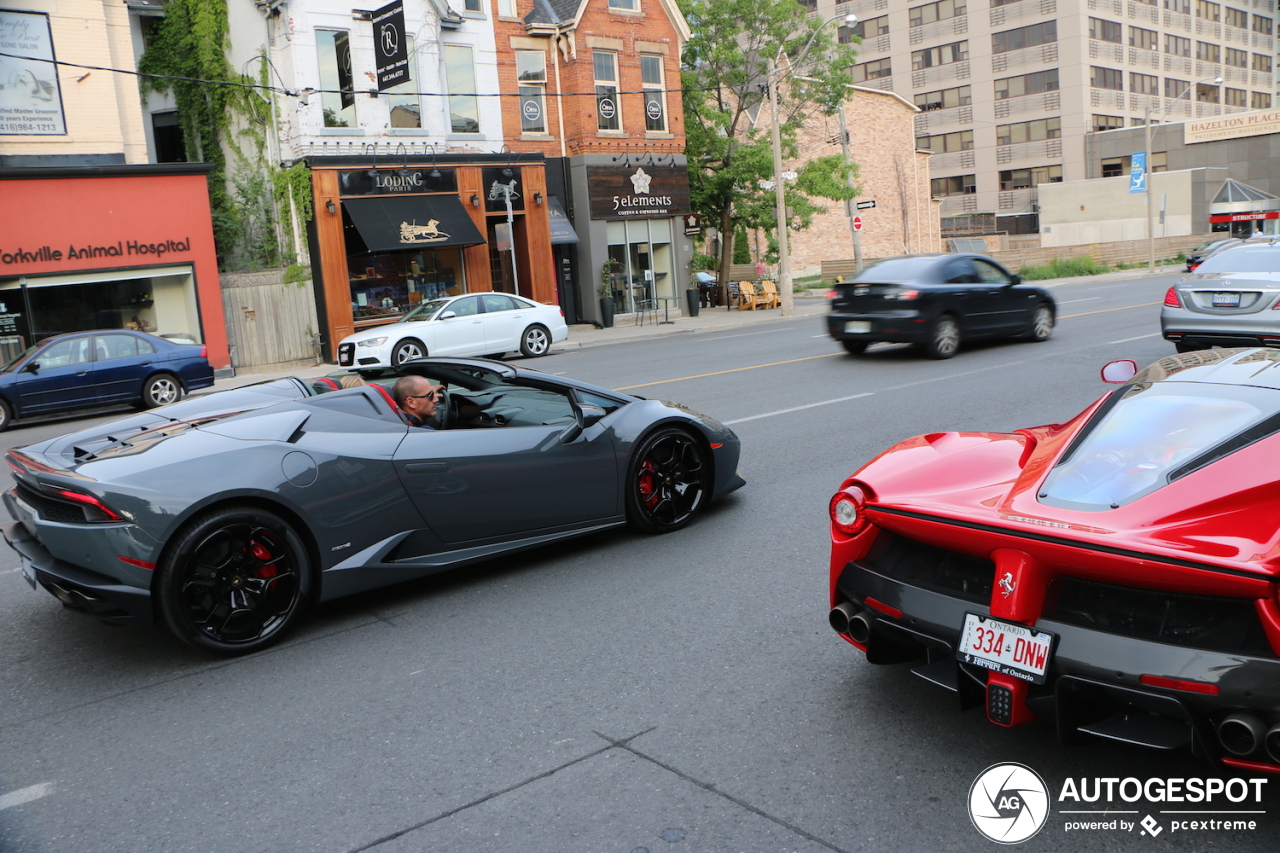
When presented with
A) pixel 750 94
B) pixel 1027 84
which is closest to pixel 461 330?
pixel 750 94

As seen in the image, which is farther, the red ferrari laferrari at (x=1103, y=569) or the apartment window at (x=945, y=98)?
the apartment window at (x=945, y=98)

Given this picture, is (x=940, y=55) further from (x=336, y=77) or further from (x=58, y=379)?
Answer: (x=58, y=379)

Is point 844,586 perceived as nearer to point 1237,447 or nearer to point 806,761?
point 806,761

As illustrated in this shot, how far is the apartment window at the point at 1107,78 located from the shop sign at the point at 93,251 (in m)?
65.4

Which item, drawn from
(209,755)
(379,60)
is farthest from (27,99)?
(209,755)

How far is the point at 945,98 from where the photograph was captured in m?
75.6

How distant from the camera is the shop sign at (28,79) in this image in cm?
2164

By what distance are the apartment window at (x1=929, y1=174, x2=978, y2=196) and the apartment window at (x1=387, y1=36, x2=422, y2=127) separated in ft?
185

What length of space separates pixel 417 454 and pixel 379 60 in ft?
73.7

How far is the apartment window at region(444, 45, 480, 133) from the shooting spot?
27.8 metres

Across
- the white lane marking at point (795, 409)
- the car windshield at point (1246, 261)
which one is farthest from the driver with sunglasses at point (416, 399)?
the car windshield at point (1246, 261)

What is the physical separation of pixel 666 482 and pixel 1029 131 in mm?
74283

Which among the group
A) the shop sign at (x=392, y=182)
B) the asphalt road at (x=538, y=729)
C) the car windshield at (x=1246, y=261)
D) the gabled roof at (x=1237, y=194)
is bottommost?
the asphalt road at (x=538, y=729)

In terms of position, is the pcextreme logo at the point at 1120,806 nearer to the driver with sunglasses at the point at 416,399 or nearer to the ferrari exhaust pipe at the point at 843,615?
the ferrari exhaust pipe at the point at 843,615
